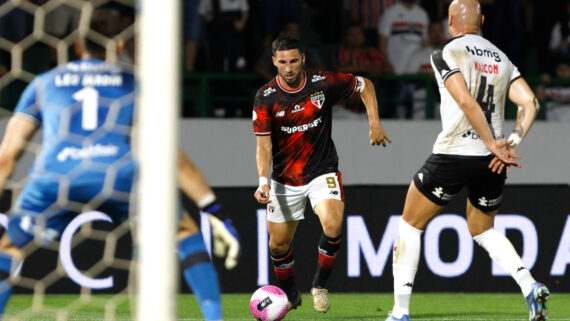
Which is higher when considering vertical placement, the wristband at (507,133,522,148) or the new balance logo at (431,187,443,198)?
the wristband at (507,133,522,148)

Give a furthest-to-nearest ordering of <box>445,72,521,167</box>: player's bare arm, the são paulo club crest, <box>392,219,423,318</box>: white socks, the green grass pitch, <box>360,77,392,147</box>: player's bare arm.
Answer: the green grass pitch
the são paulo club crest
<box>360,77,392,147</box>: player's bare arm
<box>392,219,423,318</box>: white socks
<box>445,72,521,167</box>: player's bare arm

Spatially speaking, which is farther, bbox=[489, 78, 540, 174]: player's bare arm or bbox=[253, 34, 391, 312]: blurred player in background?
bbox=[253, 34, 391, 312]: blurred player in background

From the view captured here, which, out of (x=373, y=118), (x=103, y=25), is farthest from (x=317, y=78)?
(x=103, y=25)

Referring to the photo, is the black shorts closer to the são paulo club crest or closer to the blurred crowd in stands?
the são paulo club crest

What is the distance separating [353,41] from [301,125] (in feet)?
11.6

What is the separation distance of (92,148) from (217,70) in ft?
20.9

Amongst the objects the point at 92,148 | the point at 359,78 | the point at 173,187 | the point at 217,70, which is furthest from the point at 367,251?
the point at 173,187

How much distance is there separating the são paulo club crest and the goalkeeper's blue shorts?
8.57ft

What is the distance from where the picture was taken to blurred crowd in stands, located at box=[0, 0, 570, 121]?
10.4 m

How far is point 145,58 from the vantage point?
337 centimetres

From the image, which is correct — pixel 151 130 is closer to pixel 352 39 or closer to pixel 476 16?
pixel 476 16

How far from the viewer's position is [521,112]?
19.4 feet

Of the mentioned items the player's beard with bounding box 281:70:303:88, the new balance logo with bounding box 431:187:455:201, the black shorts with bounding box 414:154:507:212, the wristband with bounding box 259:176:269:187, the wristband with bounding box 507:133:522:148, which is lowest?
the wristband with bounding box 259:176:269:187

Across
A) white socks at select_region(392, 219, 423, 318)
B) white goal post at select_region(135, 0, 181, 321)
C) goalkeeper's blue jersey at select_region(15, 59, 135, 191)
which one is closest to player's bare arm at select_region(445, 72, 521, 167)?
white socks at select_region(392, 219, 423, 318)
